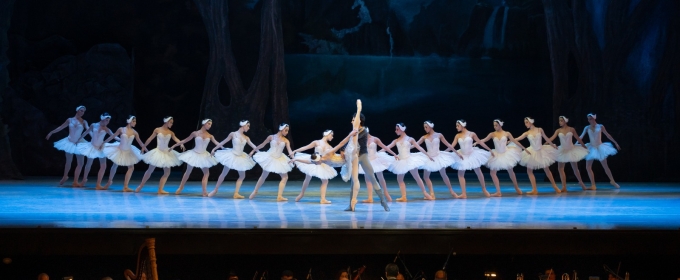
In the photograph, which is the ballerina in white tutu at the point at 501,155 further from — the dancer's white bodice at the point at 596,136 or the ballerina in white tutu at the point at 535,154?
the dancer's white bodice at the point at 596,136

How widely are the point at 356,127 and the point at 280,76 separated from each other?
8.76m

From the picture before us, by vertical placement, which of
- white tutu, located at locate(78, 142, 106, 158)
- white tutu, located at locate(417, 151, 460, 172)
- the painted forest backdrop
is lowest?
white tutu, located at locate(78, 142, 106, 158)

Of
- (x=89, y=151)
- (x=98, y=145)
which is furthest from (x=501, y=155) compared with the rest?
(x=89, y=151)

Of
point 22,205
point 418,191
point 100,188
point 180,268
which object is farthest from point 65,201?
point 418,191

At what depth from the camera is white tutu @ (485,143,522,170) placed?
38.9 ft

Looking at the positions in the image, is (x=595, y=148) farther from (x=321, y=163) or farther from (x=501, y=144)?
(x=321, y=163)

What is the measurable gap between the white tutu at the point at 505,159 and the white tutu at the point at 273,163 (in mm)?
3290

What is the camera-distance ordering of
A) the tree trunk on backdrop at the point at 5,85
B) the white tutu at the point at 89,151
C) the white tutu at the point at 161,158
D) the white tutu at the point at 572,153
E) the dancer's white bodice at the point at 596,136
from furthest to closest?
the tree trunk on backdrop at the point at 5,85
the dancer's white bodice at the point at 596,136
the white tutu at the point at 572,153
the white tutu at the point at 89,151
the white tutu at the point at 161,158

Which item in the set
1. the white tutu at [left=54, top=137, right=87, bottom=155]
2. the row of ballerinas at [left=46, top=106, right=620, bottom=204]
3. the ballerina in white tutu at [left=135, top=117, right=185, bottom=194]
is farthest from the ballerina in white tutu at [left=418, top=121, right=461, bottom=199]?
the white tutu at [left=54, top=137, right=87, bottom=155]

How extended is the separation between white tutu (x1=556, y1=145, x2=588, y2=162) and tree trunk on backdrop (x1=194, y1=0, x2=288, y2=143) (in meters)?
6.96

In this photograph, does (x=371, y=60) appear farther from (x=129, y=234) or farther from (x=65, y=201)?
(x=129, y=234)

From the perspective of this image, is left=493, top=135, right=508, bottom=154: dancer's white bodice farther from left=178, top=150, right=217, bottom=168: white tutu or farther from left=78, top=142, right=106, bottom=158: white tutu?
left=78, top=142, right=106, bottom=158: white tutu

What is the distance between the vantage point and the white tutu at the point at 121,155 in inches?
488

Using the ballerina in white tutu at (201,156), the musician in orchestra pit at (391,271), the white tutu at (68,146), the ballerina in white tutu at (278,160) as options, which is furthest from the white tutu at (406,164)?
the white tutu at (68,146)
